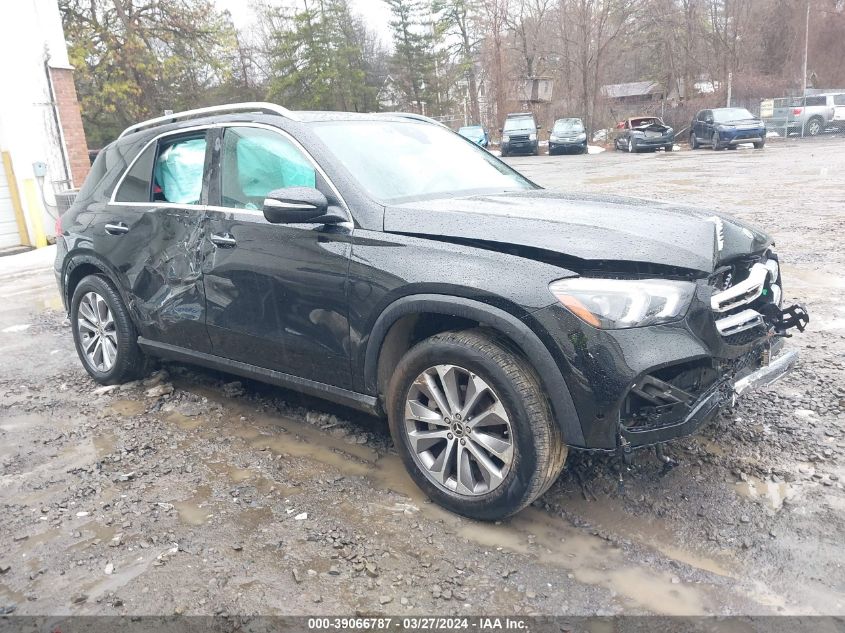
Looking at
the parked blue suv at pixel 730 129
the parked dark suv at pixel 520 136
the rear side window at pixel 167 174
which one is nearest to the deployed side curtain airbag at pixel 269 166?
the rear side window at pixel 167 174

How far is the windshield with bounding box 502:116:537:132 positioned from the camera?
106 feet

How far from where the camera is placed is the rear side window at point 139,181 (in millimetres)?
4527

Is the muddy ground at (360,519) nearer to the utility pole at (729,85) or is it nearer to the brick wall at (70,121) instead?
the brick wall at (70,121)

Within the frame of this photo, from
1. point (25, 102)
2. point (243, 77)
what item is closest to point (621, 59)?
point (243, 77)

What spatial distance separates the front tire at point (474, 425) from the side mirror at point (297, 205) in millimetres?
820

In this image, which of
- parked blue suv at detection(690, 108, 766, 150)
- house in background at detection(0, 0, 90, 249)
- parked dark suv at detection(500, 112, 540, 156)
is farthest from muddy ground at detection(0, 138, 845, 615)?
parked dark suv at detection(500, 112, 540, 156)

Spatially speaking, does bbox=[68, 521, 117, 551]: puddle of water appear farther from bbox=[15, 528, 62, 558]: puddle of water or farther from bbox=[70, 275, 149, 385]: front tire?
bbox=[70, 275, 149, 385]: front tire

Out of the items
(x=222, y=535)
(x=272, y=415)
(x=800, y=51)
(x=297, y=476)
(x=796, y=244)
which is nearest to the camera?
(x=222, y=535)

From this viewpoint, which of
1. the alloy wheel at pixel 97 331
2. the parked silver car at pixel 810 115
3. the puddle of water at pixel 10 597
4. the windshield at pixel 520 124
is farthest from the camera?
the windshield at pixel 520 124

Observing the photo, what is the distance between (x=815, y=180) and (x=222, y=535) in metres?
15.2

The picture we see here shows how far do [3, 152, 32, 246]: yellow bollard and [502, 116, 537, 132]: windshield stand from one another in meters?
24.0

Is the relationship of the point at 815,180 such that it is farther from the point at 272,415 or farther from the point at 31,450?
the point at 31,450

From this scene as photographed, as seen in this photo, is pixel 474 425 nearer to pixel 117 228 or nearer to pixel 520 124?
pixel 117 228

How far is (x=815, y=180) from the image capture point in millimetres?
14492
